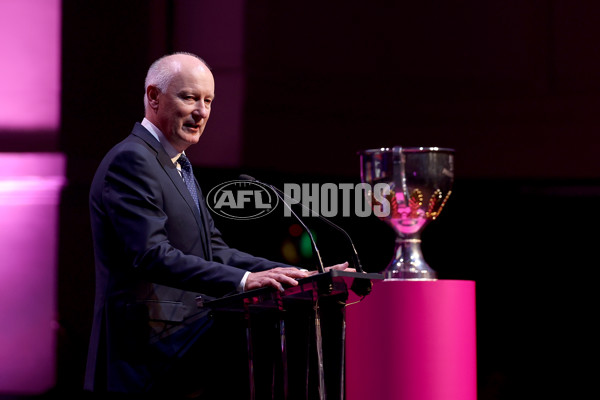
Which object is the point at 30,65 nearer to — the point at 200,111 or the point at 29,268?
the point at 29,268

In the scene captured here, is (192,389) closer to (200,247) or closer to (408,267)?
(200,247)

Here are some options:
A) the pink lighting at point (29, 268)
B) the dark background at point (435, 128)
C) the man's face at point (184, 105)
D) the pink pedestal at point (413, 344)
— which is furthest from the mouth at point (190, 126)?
the pink lighting at point (29, 268)

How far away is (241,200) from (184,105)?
139cm

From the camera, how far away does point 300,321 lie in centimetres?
293

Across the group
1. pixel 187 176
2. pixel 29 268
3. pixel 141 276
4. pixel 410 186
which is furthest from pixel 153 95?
pixel 29 268

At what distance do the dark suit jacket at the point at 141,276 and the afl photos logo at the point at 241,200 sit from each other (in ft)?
4.54

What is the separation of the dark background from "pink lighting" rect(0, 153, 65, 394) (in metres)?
0.06

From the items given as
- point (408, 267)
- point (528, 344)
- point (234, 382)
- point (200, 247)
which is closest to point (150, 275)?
point (200, 247)

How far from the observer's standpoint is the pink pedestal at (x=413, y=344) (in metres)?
2.38

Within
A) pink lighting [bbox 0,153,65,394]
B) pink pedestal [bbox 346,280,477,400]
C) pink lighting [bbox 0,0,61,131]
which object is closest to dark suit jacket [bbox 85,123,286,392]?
pink pedestal [bbox 346,280,477,400]

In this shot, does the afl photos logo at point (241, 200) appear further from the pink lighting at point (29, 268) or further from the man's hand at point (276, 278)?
the man's hand at point (276, 278)

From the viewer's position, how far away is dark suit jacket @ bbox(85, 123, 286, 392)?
2.03 meters

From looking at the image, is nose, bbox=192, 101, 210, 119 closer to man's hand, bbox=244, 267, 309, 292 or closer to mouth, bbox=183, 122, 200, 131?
mouth, bbox=183, 122, 200, 131

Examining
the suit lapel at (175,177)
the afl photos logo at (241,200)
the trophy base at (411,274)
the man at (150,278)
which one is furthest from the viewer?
the afl photos logo at (241,200)
